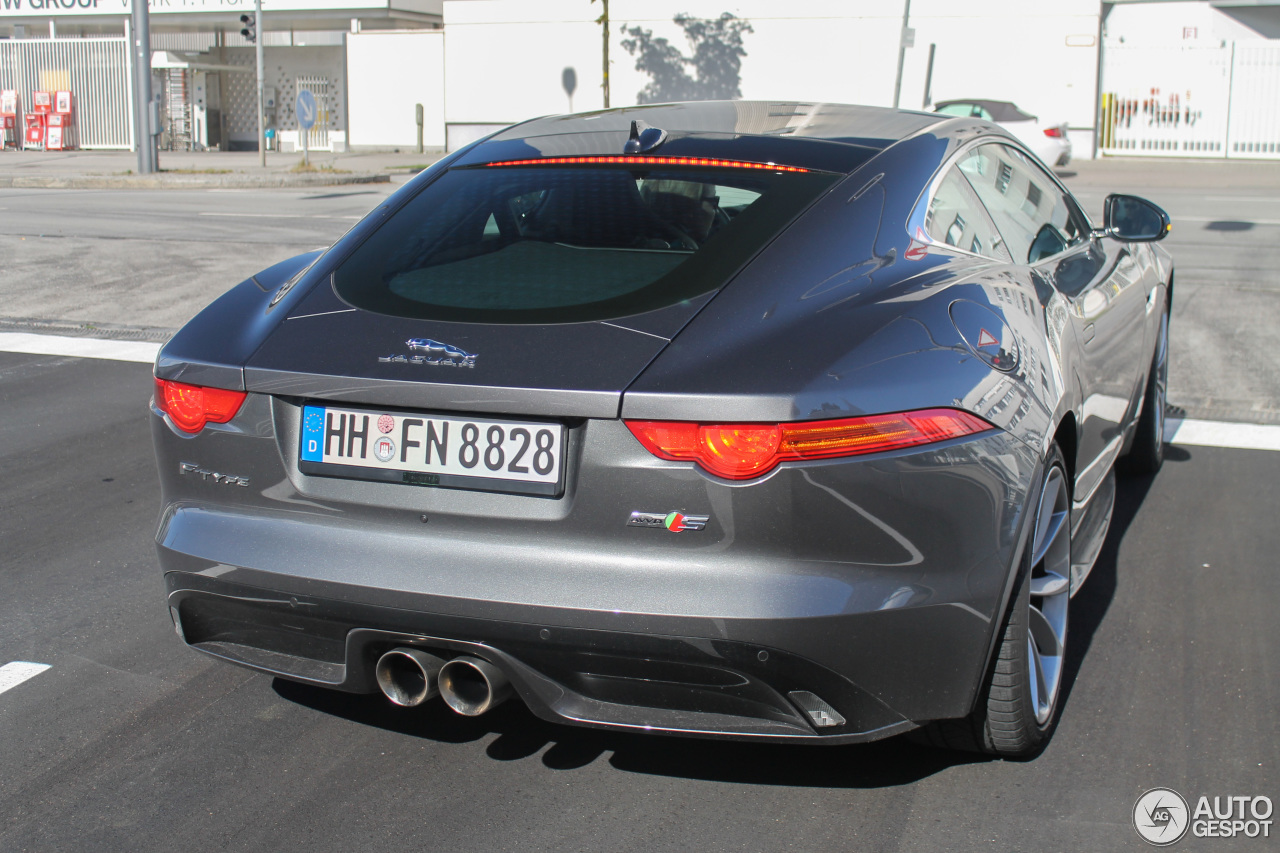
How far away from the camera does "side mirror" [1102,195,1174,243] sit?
13.8 ft


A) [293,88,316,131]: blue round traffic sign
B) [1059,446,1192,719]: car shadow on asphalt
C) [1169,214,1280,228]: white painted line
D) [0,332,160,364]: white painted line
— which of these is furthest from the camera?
[293,88,316,131]: blue round traffic sign

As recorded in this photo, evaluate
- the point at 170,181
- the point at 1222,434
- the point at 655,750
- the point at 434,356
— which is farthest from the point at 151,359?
the point at 170,181

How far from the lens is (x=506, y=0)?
3184cm

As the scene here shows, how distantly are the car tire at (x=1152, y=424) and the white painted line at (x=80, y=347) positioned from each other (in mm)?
5643

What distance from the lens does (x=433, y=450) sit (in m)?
2.46

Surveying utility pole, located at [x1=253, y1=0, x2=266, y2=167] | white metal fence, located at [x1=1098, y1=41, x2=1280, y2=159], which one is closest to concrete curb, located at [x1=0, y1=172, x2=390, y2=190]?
utility pole, located at [x1=253, y1=0, x2=266, y2=167]

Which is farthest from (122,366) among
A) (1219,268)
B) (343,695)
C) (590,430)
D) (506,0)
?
(506,0)

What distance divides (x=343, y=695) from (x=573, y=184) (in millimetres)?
1476

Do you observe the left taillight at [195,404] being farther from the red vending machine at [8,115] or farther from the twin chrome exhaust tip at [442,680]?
the red vending machine at [8,115]

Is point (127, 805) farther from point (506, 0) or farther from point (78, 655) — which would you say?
point (506, 0)

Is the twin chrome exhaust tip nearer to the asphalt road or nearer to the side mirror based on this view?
the asphalt road

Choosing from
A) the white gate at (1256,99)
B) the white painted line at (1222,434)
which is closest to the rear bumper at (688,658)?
the white painted line at (1222,434)

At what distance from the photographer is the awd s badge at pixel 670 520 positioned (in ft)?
7.59

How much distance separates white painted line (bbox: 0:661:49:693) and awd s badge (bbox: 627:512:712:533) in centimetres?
207
